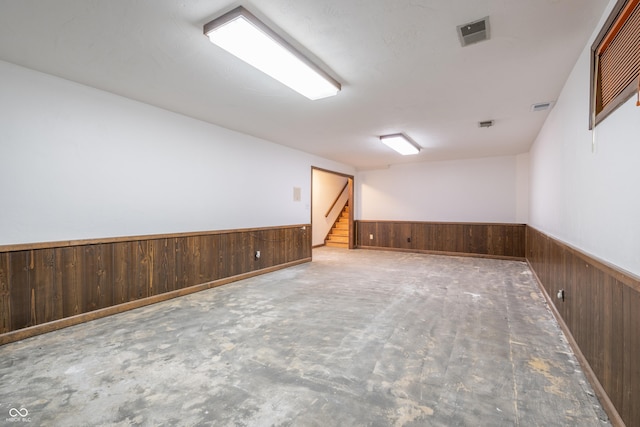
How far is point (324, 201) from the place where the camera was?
9.09 m

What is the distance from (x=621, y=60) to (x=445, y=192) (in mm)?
5901

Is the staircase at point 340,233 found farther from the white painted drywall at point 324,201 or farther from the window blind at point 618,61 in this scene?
the window blind at point 618,61

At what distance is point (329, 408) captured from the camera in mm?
1603

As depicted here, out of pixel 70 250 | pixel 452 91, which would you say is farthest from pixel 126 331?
pixel 452 91

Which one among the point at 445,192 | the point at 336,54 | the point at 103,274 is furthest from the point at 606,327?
the point at 445,192

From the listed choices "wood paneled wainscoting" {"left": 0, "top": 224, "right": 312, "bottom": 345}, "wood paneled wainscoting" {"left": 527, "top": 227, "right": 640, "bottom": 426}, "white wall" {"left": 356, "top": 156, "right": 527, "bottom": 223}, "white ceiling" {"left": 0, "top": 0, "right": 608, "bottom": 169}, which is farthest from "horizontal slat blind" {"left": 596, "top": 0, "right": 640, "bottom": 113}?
"white wall" {"left": 356, "top": 156, "right": 527, "bottom": 223}

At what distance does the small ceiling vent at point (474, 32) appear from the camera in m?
1.87

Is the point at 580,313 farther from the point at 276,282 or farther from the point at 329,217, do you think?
the point at 329,217

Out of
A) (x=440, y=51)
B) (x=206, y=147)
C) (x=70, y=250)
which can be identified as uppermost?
(x=440, y=51)

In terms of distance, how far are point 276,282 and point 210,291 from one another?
3.16 feet

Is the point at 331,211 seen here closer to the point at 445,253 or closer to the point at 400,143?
the point at 445,253

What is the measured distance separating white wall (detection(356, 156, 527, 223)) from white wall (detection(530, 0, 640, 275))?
3315mm

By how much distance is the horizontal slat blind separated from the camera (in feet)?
4.75

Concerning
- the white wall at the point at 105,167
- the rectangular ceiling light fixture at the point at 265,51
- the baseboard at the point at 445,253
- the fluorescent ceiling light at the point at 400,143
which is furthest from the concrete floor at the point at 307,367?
the baseboard at the point at 445,253
